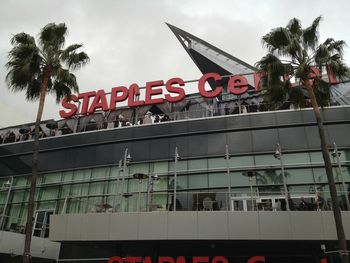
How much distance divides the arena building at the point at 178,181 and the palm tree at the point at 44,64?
568cm

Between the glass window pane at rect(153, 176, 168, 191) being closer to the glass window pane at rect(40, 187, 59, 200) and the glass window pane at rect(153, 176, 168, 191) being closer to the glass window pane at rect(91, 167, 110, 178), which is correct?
the glass window pane at rect(91, 167, 110, 178)

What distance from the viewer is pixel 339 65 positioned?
644 inches

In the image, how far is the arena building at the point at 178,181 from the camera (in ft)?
53.7

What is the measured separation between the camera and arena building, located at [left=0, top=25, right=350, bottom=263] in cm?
1638

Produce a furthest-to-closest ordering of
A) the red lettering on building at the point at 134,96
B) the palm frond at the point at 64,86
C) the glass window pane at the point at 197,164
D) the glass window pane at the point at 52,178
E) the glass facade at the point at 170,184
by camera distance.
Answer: the red lettering on building at the point at 134,96
the glass window pane at the point at 52,178
the glass window pane at the point at 197,164
the palm frond at the point at 64,86
the glass facade at the point at 170,184

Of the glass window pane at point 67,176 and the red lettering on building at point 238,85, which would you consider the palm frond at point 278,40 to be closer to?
the red lettering on building at point 238,85

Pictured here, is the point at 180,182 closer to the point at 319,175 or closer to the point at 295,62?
the point at 319,175

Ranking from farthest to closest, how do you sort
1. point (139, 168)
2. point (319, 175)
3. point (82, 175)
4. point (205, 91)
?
point (205, 91), point (82, 175), point (139, 168), point (319, 175)

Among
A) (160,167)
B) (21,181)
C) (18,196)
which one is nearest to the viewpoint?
(160,167)

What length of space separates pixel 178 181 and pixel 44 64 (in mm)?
11225

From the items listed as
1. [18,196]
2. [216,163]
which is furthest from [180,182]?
[18,196]

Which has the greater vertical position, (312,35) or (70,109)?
Answer: (70,109)

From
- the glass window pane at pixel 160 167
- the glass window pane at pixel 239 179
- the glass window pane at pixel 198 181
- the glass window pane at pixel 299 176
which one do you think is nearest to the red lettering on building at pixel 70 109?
the glass window pane at pixel 160 167

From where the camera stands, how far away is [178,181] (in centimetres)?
2419
